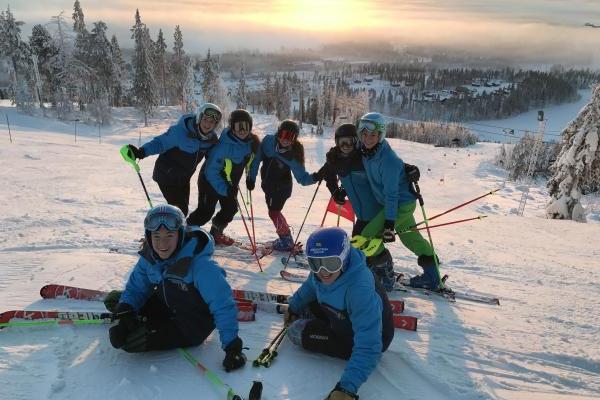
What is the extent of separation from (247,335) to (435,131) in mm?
74375

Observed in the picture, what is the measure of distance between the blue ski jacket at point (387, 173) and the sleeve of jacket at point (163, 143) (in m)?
2.40

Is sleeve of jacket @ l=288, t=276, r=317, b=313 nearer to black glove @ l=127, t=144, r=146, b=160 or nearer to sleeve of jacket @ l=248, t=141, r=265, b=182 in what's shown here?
sleeve of jacket @ l=248, t=141, r=265, b=182

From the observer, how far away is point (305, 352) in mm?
3670

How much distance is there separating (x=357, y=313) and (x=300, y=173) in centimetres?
311

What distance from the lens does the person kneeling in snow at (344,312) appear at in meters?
3.03

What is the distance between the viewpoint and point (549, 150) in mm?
51812

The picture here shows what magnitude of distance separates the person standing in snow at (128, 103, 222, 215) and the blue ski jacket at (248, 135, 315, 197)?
719 millimetres

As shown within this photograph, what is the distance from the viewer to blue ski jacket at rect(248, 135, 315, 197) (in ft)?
19.5

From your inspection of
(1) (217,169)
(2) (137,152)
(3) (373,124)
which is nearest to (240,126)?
(1) (217,169)

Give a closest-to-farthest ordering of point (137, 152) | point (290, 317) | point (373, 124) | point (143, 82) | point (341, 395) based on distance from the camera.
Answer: point (341, 395) < point (290, 317) < point (373, 124) < point (137, 152) < point (143, 82)

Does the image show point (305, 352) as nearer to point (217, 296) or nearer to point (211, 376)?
point (211, 376)

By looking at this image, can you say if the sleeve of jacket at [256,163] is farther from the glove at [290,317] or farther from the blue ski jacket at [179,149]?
the glove at [290,317]

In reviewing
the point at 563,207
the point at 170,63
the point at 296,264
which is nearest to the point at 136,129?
the point at 170,63

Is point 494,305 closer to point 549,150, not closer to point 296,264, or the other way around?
point 296,264
